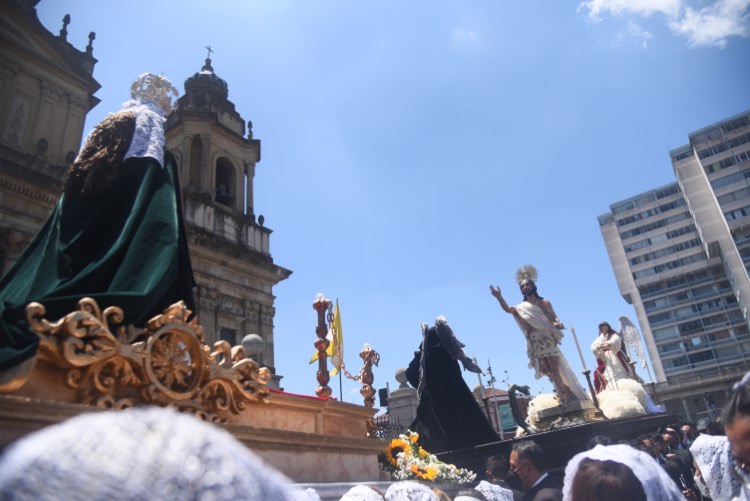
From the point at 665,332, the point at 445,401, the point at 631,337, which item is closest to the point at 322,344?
the point at 445,401

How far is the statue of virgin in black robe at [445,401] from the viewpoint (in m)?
9.03

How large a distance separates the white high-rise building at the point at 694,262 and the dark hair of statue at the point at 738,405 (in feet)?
230

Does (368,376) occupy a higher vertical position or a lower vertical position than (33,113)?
lower

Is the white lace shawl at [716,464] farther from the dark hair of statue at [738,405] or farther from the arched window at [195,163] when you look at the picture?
the arched window at [195,163]

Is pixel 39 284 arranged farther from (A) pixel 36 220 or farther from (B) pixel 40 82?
(B) pixel 40 82

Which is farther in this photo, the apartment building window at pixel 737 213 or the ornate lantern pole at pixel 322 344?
the apartment building window at pixel 737 213

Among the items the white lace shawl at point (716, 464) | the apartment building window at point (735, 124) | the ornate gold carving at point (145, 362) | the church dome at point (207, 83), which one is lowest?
the white lace shawl at point (716, 464)

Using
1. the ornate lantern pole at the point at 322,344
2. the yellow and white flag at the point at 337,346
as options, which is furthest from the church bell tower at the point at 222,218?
the ornate lantern pole at the point at 322,344

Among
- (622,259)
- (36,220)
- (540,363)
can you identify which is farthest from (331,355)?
(622,259)

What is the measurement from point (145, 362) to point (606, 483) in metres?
2.77

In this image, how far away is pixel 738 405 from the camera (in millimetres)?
2045

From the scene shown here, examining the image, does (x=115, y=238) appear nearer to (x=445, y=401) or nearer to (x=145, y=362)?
(x=145, y=362)

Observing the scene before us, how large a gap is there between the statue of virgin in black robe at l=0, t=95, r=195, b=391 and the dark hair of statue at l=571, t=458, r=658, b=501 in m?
2.93

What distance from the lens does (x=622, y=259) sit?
270 ft
